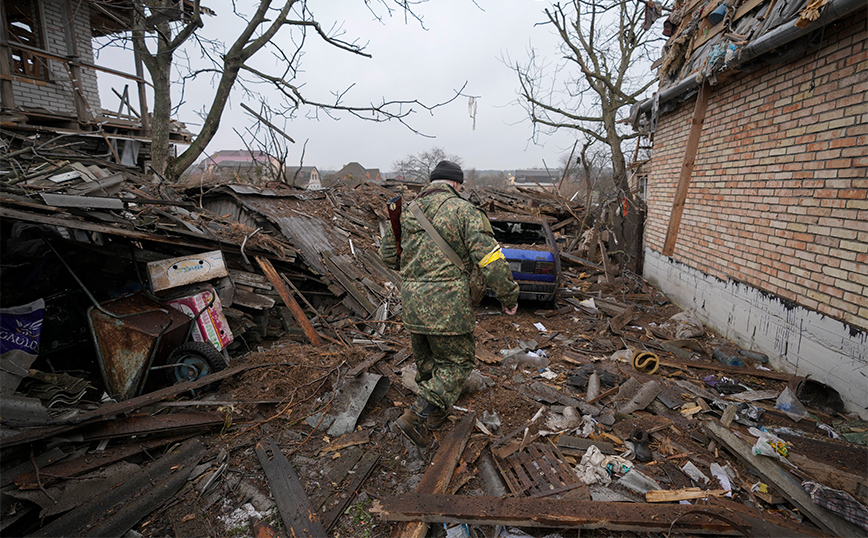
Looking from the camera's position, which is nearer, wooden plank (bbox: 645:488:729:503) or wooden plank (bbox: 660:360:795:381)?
wooden plank (bbox: 645:488:729:503)

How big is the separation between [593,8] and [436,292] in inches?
580

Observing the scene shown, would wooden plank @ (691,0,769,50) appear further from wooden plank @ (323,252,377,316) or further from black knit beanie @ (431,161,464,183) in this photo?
wooden plank @ (323,252,377,316)

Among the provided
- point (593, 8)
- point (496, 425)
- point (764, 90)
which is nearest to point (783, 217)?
point (764, 90)

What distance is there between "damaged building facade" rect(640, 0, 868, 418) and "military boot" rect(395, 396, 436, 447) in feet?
12.1

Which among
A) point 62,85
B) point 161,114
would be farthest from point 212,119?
point 62,85

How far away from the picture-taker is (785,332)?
164 inches

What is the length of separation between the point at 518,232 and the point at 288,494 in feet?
19.7

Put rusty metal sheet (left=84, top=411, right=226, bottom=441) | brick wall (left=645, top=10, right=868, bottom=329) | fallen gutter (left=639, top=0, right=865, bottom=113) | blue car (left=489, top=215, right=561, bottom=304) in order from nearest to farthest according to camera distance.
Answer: rusty metal sheet (left=84, top=411, right=226, bottom=441)
fallen gutter (left=639, top=0, right=865, bottom=113)
brick wall (left=645, top=10, right=868, bottom=329)
blue car (left=489, top=215, right=561, bottom=304)

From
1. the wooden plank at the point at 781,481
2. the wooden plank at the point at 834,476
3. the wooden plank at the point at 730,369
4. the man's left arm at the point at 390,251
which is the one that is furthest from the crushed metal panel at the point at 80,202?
the wooden plank at the point at 730,369

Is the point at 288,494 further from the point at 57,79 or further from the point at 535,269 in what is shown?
the point at 57,79

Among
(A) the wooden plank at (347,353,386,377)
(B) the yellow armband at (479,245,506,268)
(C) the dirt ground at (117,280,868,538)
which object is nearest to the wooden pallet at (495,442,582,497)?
(C) the dirt ground at (117,280,868,538)

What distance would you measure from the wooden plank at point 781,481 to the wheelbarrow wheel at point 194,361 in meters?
4.44

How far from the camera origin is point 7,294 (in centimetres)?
362

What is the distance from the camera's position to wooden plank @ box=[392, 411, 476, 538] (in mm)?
2205
